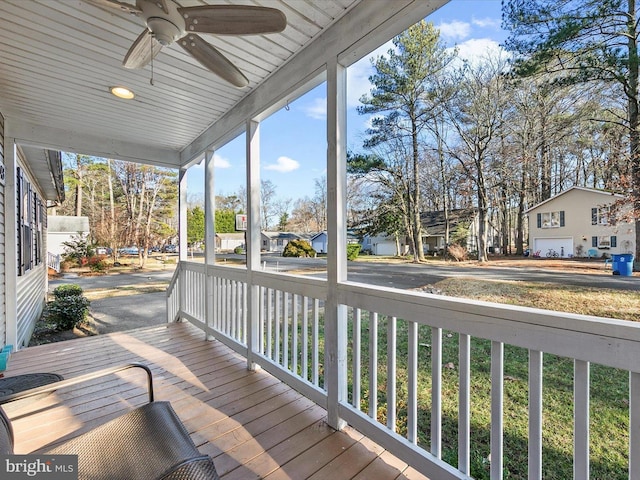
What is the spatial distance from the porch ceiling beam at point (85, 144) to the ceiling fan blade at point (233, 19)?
10.7 feet

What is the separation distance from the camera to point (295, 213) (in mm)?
2635

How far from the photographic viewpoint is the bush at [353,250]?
1981 millimetres

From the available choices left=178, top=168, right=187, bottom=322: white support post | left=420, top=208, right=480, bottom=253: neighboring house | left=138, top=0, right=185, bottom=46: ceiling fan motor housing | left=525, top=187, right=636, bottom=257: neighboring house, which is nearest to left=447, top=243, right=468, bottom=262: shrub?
left=420, top=208, right=480, bottom=253: neighboring house

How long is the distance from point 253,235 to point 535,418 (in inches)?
95.0

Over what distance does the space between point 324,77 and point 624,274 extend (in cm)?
201

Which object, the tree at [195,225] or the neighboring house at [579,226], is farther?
the tree at [195,225]

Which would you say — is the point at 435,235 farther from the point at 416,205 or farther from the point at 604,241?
A: the point at 604,241

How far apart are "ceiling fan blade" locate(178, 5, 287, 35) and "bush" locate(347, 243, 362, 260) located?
4.17ft

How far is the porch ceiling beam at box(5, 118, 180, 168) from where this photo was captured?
3373 millimetres

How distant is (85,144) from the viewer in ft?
12.4

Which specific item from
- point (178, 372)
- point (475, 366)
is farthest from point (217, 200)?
point (475, 366)

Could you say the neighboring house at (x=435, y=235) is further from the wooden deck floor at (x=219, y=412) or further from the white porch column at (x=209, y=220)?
the white porch column at (x=209, y=220)

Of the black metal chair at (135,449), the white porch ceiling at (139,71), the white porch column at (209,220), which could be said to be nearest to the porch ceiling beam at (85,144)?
the white porch ceiling at (139,71)

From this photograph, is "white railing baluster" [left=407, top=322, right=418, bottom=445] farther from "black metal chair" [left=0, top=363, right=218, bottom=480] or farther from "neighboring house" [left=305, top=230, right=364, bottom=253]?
"black metal chair" [left=0, top=363, right=218, bottom=480]
